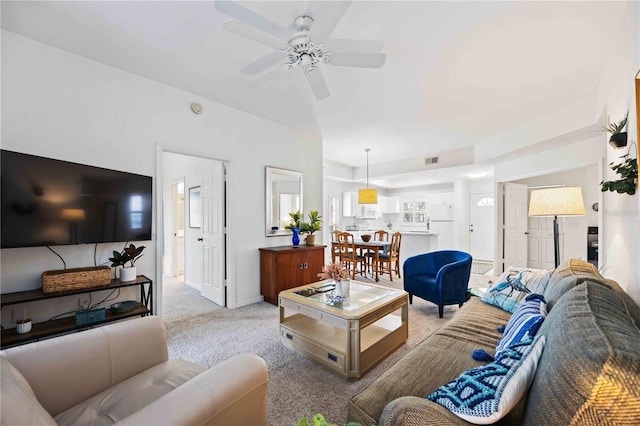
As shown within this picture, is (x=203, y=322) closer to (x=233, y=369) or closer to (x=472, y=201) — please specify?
(x=233, y=369)

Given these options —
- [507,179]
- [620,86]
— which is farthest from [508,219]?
[620,86]

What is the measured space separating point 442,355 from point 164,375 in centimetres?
149

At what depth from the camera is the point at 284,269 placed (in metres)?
3.85

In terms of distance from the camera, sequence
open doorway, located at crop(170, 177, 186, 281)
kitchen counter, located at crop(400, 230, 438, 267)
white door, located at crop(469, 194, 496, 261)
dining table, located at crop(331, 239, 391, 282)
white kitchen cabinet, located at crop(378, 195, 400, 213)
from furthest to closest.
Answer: white kitchen cabinet, located at crop(378, 195, 400, 213) → white door, located at crop(469, 194, 496, 261) → kitchen counter, located at crop(400, 230, 438, 267) → open doorway, located at crop(170, 177, 186, 281) → dining table, located at crop(331, 239, 391, 282)

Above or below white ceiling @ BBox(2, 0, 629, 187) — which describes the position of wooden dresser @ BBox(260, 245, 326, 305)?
below

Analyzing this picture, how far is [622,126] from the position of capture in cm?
186

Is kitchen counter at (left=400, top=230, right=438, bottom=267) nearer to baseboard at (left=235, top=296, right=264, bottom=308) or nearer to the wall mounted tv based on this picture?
baseboard at (left=235, top=296, right=264, bottom=308)

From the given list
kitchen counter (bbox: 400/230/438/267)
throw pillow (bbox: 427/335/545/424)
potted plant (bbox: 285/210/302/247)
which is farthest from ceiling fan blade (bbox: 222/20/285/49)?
kitchen counter (bbox: 400/230/438/267)

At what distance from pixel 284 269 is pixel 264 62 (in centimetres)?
262

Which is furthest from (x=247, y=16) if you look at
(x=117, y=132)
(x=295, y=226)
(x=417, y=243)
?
(x=417, y=243)

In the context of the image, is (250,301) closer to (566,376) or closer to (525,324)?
(525,324)

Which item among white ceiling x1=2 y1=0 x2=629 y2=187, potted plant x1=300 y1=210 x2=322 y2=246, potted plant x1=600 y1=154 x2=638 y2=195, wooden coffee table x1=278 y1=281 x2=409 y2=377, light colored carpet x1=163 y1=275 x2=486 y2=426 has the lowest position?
light colored carpet x1=163 y1=275 x2=486 y2=426

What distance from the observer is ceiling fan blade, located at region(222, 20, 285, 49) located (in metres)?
1.66

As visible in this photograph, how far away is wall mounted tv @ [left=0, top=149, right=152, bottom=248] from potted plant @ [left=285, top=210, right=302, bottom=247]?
207 centimetres
